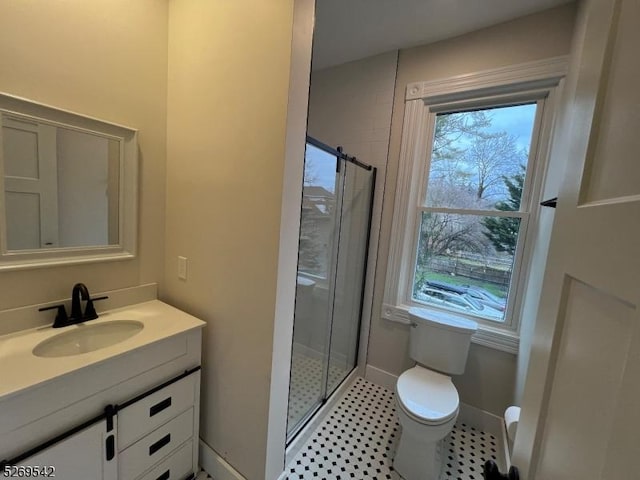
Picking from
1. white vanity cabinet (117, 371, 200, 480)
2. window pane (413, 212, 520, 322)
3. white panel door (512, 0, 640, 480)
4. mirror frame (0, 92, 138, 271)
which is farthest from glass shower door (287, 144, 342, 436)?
white panel door (512, 0, 640, 480)

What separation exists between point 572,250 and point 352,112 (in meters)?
2.05

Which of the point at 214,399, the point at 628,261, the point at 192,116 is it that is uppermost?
the point at 192,116

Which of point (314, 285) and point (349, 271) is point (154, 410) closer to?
point (314, 285)

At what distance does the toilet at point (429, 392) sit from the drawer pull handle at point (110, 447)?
1.32 metres

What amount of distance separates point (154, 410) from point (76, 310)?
577 millimetres

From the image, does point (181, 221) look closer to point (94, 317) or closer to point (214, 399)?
point (94, 317)

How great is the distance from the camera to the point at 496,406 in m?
1.82

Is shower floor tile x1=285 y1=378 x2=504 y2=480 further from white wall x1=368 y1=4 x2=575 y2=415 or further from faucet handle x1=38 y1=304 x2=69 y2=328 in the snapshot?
faucet handle x1=38 y1=304 x2=69 y2=328

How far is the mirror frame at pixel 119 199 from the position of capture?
3.45 feet

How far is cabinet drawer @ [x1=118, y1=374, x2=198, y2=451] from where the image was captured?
107 centimetres

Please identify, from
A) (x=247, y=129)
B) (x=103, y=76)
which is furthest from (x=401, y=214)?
(x=103, y=76)

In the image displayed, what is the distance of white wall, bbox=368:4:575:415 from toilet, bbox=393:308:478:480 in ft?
0.74

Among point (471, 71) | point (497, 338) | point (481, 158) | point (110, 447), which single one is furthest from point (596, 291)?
point (471, 71)

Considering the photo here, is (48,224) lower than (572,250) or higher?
lower
